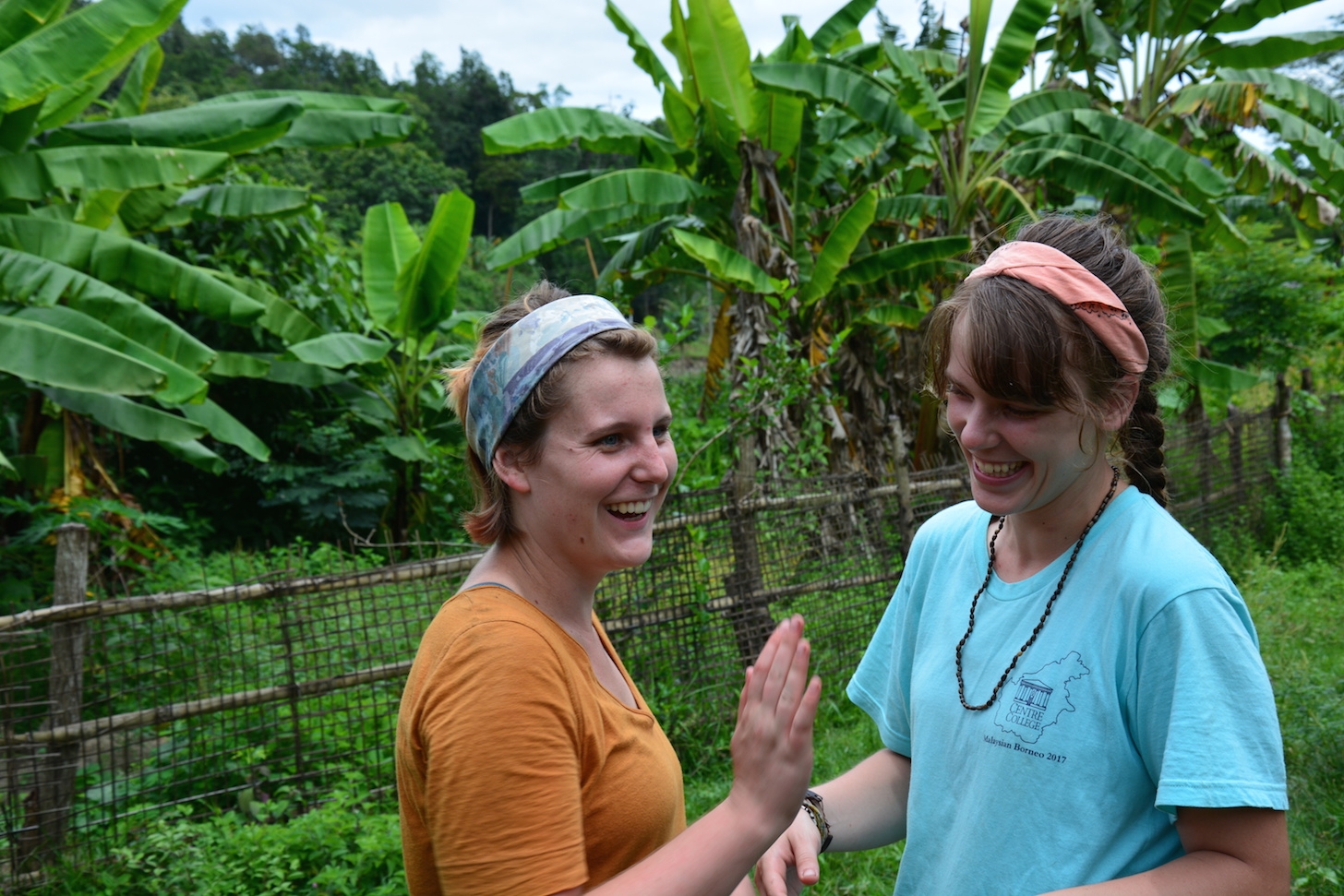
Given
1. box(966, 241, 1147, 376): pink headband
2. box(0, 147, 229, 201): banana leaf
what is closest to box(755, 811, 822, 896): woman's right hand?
box(966, 241, 1147, 376): pink headband

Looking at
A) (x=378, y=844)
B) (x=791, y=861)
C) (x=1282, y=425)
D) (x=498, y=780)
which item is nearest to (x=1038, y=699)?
(x=791, y=861)

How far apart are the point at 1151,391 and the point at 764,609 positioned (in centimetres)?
378

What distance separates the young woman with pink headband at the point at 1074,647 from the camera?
1.19 m

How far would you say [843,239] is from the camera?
741 centimetres

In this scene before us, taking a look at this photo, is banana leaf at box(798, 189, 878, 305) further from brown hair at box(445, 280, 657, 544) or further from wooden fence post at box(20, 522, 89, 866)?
brown hair at box(445, 280, 657, 544)

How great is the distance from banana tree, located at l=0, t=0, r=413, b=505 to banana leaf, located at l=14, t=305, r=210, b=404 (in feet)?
0.03

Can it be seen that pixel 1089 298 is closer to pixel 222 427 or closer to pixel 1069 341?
pixel 1069 341

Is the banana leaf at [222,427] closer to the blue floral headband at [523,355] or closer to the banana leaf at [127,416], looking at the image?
the banana leaf at [127,416]

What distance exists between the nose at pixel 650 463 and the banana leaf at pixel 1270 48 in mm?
10082

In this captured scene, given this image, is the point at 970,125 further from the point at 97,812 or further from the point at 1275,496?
the point at 97,812

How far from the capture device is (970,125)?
26.2 feet

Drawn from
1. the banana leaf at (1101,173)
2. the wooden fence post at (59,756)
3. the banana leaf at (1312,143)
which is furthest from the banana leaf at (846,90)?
the wooden fence post at (59,756)

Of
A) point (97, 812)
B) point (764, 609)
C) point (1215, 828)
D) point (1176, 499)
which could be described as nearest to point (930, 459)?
point (1176, 499)

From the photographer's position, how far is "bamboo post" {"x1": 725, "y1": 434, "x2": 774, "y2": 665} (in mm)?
5070
